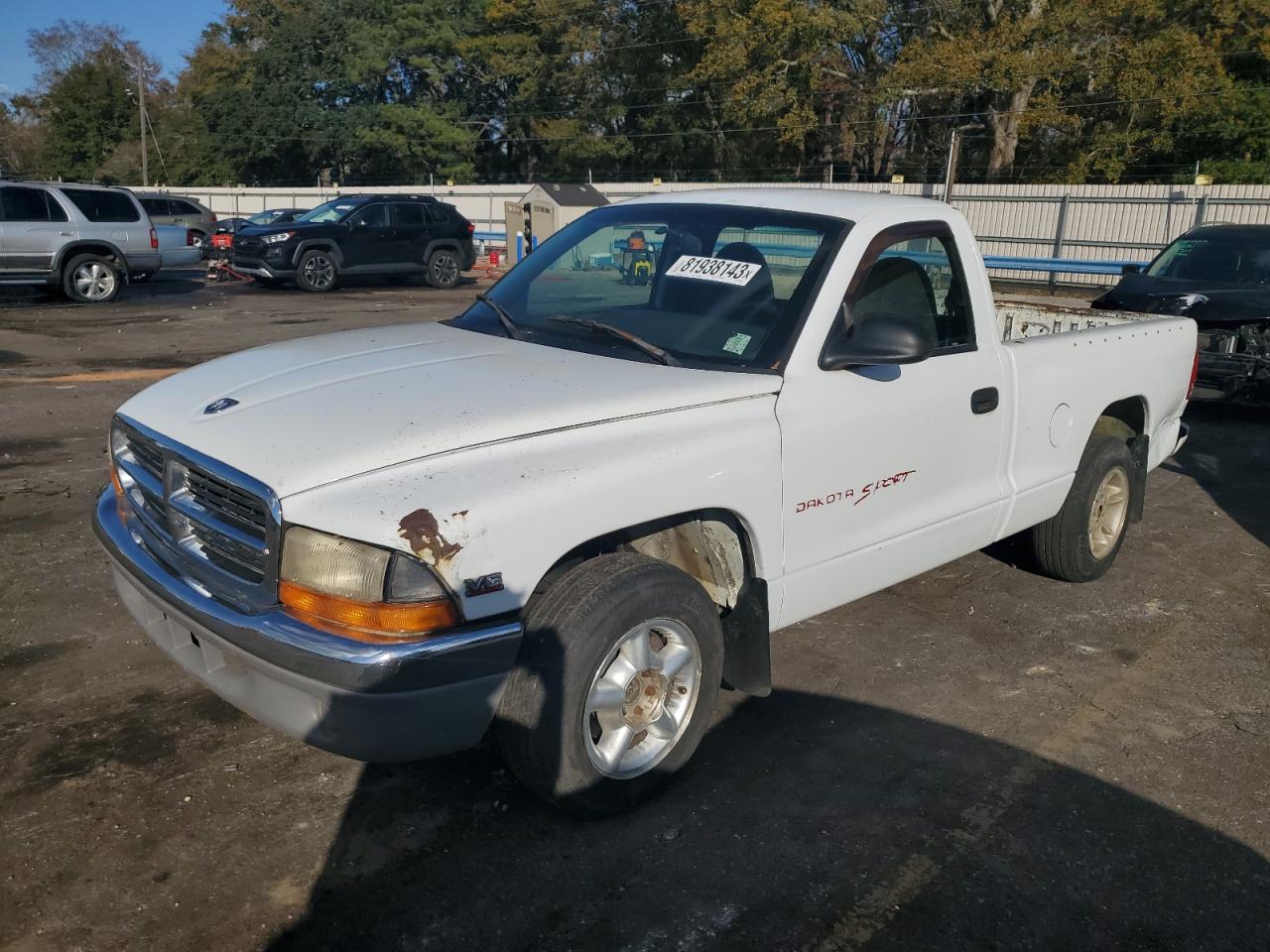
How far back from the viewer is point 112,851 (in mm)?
3053

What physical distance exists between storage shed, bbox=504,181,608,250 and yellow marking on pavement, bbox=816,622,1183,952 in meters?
20.1

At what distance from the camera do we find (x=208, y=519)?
120 inches

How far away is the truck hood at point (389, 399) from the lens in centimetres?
289

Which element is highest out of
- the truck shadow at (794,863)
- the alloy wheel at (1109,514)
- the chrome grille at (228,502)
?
the chrome grille at (228,502)

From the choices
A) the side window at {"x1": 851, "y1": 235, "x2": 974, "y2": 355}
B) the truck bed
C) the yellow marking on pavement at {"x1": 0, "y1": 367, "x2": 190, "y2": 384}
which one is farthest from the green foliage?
the side window at {"x1": 851, "y1": 235, "x2": 974, "y2": 355}

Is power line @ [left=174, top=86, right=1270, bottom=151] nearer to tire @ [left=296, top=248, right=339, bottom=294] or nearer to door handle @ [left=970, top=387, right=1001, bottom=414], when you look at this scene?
tire @ [left=296, top=248, right=339, bottom=294]

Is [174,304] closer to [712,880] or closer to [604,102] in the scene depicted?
[712,880]

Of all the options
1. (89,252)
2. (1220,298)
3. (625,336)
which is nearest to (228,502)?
(625,336)

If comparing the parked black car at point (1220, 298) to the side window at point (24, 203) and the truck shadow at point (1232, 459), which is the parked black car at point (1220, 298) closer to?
the truck shadow at point (1232, 459)

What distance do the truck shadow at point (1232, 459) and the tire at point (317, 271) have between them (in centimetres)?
1533

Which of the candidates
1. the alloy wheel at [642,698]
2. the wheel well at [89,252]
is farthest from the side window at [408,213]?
the alloy wheel at [642,698]

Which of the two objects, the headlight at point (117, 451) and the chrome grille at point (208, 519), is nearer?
the chrome grille at point (208, 519)

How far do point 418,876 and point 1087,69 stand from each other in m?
34.3

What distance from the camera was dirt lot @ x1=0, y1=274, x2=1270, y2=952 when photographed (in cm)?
286
